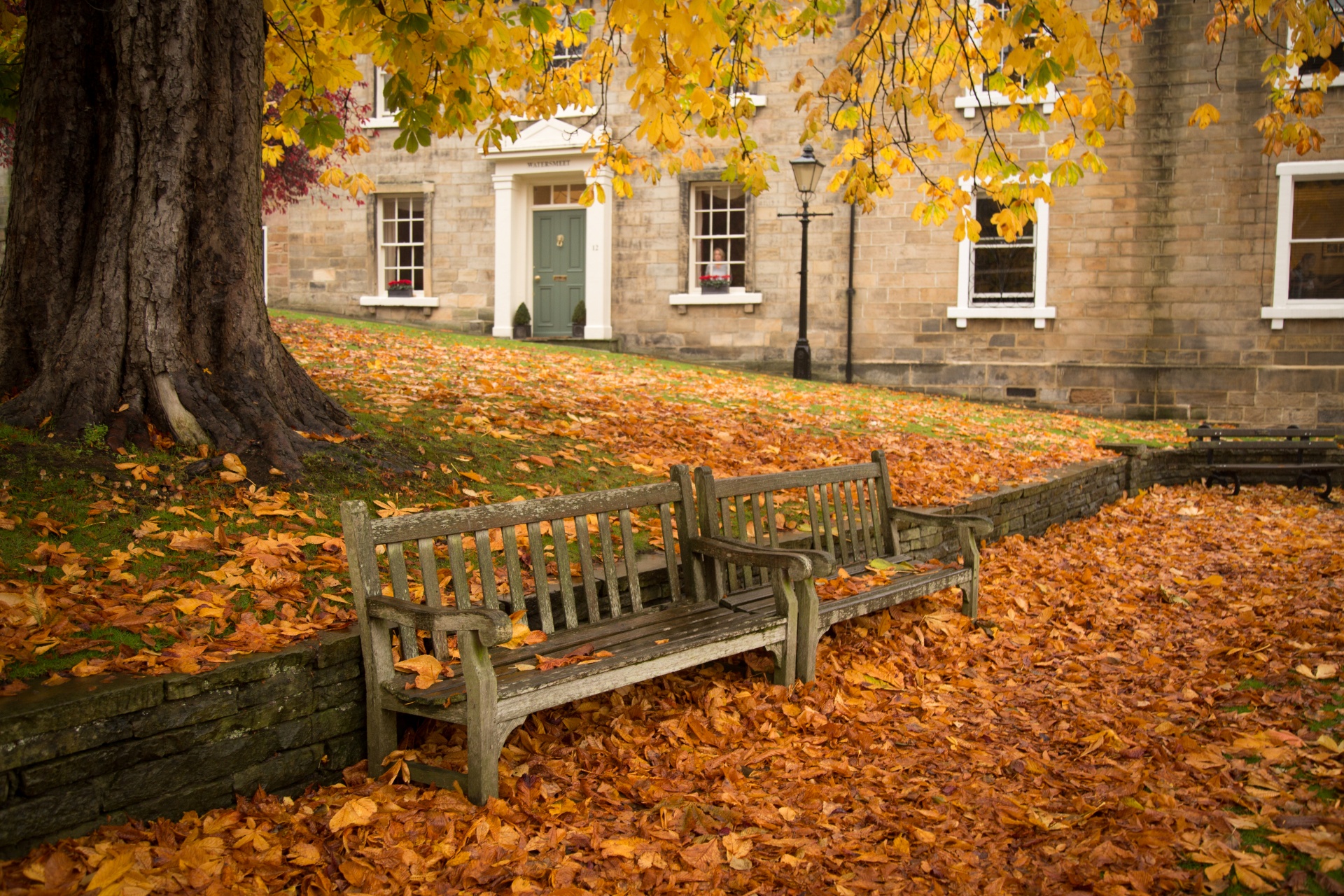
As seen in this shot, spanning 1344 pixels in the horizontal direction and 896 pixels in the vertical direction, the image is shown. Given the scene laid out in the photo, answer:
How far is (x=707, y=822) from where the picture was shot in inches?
126

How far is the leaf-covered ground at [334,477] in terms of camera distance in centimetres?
343

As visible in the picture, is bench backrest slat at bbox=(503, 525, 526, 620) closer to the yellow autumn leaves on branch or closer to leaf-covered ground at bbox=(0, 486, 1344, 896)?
leaf-covered ground at bbox=(0, 486, 1344, 896)

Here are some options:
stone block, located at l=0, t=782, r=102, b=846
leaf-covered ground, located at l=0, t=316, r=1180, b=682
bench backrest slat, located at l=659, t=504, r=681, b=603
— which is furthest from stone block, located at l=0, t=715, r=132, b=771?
bench backrest slat, located at l=659, t=504, r=681, b=603

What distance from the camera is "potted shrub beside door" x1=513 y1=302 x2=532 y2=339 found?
60.1 ft

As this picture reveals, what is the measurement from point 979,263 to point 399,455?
1292 centimetres

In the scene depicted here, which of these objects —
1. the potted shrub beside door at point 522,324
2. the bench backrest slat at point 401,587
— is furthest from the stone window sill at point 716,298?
the bench backrest slat at point 401,587

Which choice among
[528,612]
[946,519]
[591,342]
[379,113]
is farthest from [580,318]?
[528,612]

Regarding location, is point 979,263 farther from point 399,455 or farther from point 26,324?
point 26,324

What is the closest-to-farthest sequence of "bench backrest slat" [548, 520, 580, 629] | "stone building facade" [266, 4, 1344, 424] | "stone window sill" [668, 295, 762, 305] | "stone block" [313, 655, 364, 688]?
"stone block" [313, 655, 364, 688] < "bench backrest slat" [548, 520, 580, 629] < "stone building facade" [266, 4, 1344, 424] < "stone window sill" [668, 295, 762, 305]

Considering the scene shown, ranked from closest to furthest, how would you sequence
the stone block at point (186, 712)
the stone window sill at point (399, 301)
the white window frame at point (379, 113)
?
1. the stone block at point (186, 712)
2. the stone window sill at point (399, 301)
3. the white window frame at point (379, 113)

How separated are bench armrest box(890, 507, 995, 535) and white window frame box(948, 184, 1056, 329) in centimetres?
1089

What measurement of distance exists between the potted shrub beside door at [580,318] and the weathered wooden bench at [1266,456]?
33.5ft

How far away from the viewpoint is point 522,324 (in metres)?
18.3

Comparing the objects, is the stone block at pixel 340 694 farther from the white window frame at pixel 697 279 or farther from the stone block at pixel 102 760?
the white window frame at pixel 697 279
